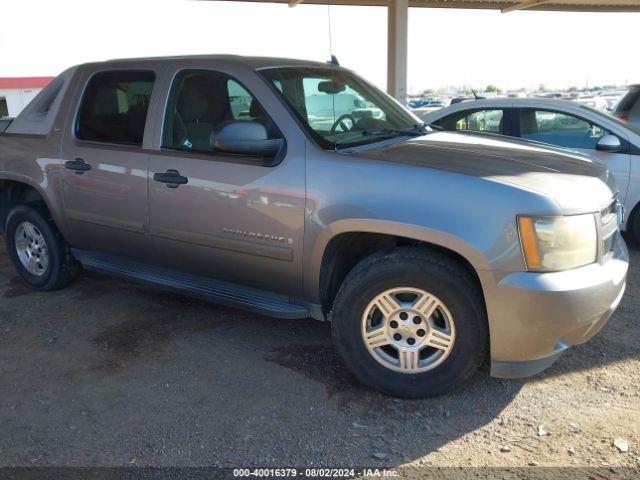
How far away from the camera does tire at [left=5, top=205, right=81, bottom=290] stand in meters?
4.86

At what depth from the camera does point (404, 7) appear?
15.7m

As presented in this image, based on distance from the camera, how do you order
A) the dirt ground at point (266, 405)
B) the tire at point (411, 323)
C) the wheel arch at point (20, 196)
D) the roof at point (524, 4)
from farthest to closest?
the roof at point (524, 4)
the wheel arch at point (20, 196)
the tire at point (411, 323)
the dirt ground at point (266, 405)

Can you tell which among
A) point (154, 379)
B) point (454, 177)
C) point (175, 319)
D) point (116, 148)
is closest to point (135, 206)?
point (116, 148)

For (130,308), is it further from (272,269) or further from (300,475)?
(300,475)

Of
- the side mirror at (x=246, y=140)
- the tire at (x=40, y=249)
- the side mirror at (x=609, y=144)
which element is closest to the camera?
the side mirror at (x=246, y=140)

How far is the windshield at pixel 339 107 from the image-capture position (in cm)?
361

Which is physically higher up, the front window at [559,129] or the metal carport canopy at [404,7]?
the metal carport canopy at [404,7]

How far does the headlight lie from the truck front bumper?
5cm

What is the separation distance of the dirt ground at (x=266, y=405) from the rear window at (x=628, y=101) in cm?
486

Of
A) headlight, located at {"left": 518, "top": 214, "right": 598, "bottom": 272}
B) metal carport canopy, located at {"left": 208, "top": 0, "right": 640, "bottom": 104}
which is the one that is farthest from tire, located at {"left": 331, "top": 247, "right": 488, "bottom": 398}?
metal carport canopy, located at {"left": 208, "top": 0, "right": 640, "bottom": 104}

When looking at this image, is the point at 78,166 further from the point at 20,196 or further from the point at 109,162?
the point at 20,196

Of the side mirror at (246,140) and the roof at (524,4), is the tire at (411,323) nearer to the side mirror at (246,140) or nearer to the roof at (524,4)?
the side mirror at (246,140)

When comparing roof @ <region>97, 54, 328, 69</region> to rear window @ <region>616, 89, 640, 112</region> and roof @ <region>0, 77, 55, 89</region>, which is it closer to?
rear window @ <region>616, 89, 640, 112</region>

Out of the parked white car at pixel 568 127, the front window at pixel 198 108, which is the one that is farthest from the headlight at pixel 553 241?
the parked white car at pixel 568 127
